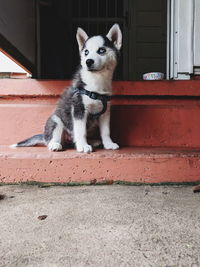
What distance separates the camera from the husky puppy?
172 centimetres

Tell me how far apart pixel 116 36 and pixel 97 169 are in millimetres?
1023

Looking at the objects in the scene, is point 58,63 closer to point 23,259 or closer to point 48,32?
point 48,32

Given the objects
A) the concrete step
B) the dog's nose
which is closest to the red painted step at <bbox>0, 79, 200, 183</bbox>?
the concrete step

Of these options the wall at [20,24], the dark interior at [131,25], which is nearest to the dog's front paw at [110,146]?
the wall at [20,24]

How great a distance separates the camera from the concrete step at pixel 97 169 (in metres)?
1.55

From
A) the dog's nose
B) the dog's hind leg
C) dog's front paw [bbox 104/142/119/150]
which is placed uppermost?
the dog's nose

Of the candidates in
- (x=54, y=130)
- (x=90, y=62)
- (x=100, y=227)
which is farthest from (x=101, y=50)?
(x=100, y=227)

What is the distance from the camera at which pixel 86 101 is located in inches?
67.9

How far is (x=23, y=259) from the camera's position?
75 centimetres

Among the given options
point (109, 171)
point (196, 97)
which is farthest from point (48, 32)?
point (109, 171)

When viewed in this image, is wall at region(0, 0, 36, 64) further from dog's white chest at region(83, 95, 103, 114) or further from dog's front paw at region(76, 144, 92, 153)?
dog's front paw at region(76, 144, 92, 153)

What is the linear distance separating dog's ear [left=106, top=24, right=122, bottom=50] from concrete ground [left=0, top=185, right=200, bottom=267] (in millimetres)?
1093

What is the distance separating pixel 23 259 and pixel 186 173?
1.13 m

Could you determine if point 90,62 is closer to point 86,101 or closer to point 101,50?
point 101,50
